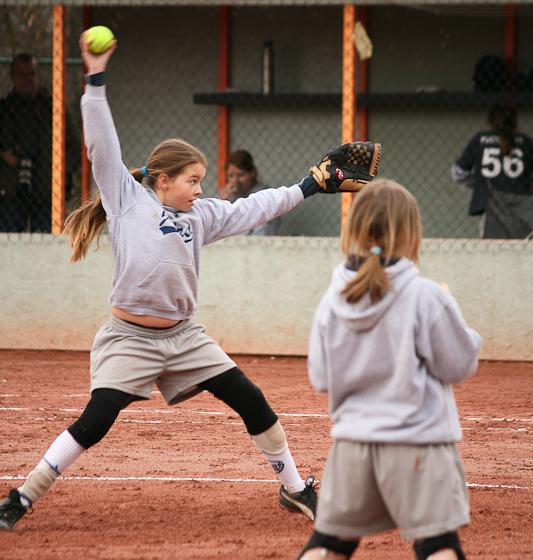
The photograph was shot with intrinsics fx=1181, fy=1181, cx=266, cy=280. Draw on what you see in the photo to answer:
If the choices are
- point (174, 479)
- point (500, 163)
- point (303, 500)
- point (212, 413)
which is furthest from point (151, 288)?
point (500, 163)

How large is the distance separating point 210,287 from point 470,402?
321cm

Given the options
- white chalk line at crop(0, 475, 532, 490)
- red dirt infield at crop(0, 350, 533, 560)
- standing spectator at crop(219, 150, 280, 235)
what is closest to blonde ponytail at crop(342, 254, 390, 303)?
red dirt infield at crop(0, 350, 533, 560)

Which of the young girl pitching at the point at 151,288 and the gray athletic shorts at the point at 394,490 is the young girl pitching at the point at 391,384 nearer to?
the gray athletic shorts at the point at 394,490

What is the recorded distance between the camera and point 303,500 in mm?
5395

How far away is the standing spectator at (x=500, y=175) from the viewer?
1117cm

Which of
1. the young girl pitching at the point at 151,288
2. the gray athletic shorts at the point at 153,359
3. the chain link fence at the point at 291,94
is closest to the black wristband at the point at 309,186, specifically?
the young girl pitching at the point at 151,288

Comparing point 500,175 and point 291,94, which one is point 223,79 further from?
point 500,175

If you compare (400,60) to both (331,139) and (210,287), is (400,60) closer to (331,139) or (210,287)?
(331,139)

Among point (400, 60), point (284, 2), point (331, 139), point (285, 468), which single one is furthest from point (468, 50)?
point (285, 468)

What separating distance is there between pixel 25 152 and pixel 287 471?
280 inches

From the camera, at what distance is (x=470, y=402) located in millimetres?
8773

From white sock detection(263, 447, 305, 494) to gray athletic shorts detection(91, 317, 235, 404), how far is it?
19.4 inches

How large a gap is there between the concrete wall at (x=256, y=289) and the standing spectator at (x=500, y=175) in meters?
0.58

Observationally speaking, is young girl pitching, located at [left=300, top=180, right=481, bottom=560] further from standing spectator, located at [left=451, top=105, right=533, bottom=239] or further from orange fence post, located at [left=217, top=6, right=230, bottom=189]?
orange fence post, located at [left=217, top=6, right=230, bottom=189]
